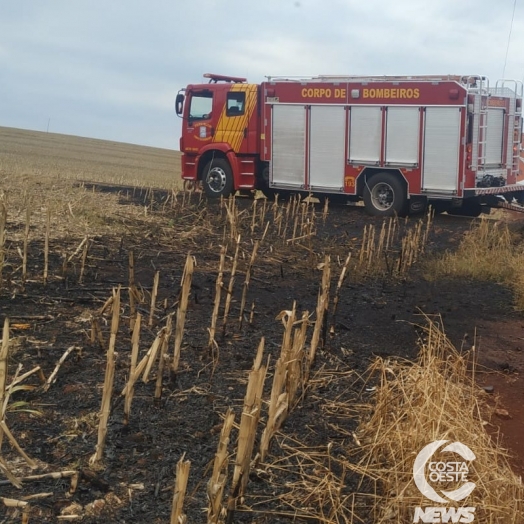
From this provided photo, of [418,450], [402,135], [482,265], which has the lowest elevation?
[418,450]

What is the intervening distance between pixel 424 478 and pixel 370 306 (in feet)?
15.2

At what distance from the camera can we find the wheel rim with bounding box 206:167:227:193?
62.0ft

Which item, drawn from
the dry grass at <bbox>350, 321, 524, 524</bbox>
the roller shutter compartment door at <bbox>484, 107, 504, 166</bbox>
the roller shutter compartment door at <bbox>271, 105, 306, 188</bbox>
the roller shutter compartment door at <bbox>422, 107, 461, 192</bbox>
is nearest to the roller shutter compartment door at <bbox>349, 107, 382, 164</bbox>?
the roller shutter compartment door at <bbox>422, 107, 461, 192</bbox>

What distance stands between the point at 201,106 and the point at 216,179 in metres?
1.74

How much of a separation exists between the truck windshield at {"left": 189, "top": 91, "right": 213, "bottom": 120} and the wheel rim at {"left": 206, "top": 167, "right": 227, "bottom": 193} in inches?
49.5

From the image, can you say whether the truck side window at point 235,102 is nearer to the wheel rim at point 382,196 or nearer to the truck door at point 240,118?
the truck door at point 240,118

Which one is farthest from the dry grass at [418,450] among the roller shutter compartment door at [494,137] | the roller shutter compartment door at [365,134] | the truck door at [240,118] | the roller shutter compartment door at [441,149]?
the truck door at [240,118]

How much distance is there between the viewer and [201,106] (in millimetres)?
19000

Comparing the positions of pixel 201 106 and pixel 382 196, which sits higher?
pixel 201 106

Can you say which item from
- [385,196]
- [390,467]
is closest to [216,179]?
[385,196]

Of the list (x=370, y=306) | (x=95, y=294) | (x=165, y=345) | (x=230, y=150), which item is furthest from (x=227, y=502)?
(x=230, y=150)

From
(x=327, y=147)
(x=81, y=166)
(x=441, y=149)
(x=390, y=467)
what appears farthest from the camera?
(x=81, y=166)

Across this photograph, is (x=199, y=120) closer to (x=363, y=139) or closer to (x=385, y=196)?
(x=363, y=139)

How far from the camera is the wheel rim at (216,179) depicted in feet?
62.0
